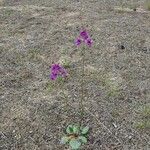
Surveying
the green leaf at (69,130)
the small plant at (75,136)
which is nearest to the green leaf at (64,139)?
the small plant at (75,136)

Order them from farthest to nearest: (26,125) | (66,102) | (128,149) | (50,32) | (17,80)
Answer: (50,32), (17,80), (66,102), (26,125), (128,149)

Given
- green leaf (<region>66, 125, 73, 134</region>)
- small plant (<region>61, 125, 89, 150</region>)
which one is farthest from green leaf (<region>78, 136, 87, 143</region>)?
green leaf (<region>66, 125, 73, 134</region>)

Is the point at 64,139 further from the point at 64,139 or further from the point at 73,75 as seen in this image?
the point at 73,75

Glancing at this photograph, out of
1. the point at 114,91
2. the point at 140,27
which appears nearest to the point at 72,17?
the point at 140,27

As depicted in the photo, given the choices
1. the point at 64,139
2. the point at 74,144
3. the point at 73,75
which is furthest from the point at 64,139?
the point at 73,75

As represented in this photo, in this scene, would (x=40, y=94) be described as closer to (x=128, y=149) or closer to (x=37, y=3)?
(x=128, y=149)

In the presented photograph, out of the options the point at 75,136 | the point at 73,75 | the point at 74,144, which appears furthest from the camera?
the point at 73,75
